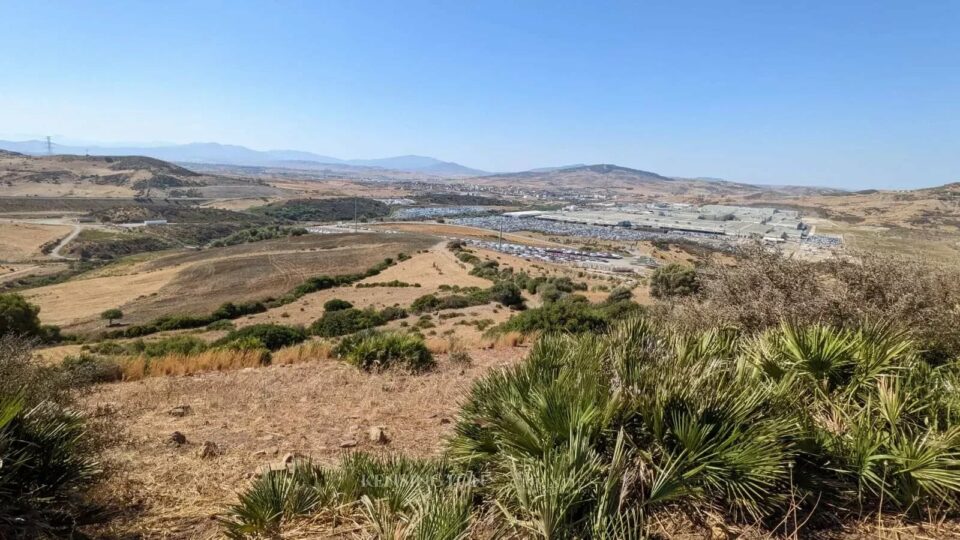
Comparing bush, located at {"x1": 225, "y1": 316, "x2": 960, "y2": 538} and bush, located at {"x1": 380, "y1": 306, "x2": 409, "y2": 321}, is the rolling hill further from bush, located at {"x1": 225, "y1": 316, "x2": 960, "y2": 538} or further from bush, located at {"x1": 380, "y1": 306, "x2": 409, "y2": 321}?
bush, located at {"x1": 225, "y1": 316, "x2": 960, "y2": 538}

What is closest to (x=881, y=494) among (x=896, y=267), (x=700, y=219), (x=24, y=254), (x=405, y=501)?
(x=405, y=501)

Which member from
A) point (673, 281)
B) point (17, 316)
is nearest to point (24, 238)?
point (17, 316)

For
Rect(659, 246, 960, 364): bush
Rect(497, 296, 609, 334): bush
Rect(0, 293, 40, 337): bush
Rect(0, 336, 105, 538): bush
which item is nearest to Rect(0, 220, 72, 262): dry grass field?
Rect(0, 293, 40, 337): bush

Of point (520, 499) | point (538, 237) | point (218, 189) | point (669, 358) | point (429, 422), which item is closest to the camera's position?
point (520, 499)

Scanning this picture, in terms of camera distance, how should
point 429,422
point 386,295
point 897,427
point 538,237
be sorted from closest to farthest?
1. point 897,427
2. point 429,422
3. point 386,295
4. point 538,237

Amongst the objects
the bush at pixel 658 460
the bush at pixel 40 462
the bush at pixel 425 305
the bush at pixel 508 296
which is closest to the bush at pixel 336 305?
the bush at pixel 425 305

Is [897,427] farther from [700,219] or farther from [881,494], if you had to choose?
[700,219]
